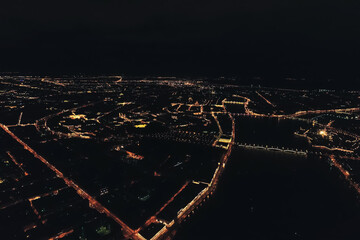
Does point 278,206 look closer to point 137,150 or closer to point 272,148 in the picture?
point 272,148

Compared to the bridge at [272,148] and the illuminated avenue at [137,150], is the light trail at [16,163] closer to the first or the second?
the illuminated avenue at [137,150]

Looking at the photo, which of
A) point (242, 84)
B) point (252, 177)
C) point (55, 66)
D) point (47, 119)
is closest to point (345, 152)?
point (252, 177)

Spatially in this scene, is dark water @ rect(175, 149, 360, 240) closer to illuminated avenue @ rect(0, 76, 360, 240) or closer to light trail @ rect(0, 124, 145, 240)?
illuminated avenue @ rect(0, 76, 360, 240)

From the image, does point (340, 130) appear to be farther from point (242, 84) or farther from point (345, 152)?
point (242, 84)

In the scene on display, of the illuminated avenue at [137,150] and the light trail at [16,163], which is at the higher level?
the illuminated avenue at [137,150]

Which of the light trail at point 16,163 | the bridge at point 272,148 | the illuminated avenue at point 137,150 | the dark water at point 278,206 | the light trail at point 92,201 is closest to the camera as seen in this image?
the light trail at point 92,201

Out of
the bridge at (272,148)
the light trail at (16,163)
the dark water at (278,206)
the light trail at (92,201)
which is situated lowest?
the light trail at (16,163)

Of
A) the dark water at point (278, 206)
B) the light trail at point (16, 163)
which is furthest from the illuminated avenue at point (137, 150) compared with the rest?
the dark water at point (278, 206)
